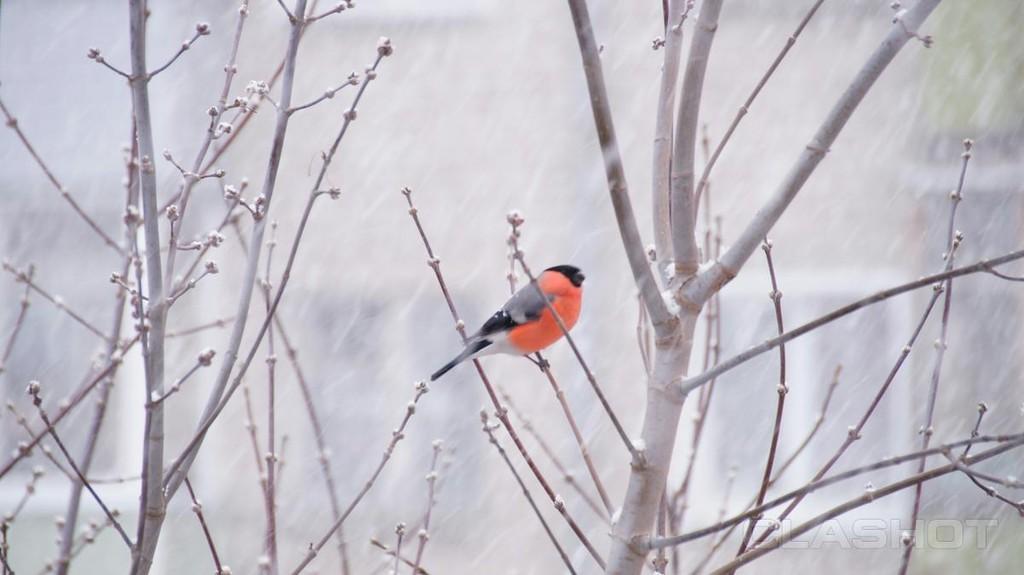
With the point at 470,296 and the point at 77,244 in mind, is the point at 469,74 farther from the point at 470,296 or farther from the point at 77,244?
the point at 77,244

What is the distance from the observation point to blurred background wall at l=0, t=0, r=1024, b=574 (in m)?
4.91

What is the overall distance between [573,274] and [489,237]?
286cm

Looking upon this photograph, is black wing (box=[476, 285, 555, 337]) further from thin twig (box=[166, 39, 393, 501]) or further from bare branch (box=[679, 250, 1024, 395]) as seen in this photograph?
bare branch (box=[679, 250, 1024, 395])

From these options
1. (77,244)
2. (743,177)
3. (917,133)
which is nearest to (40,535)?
(77,244)

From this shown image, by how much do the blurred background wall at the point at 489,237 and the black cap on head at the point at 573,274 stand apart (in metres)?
2.39

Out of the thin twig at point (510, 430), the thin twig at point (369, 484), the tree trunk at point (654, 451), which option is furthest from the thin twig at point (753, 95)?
the thin twig at point (369, 484)

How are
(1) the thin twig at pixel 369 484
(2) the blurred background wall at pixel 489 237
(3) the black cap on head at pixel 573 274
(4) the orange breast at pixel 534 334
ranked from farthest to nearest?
(2) the blurred background wall at pixel 489 237 → (3) the black cap on head at pixel 573 274 → (4) the orange breast at pixel 534 334 → (1) the thin twig at pixel 369 484

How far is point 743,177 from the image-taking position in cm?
505

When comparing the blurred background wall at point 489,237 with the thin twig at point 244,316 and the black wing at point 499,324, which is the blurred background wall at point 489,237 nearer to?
the black wing at point 499,324

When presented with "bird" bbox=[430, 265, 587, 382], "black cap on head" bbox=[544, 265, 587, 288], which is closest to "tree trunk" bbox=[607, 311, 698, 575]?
"bird" bbox=[430, 265, 587, 382]

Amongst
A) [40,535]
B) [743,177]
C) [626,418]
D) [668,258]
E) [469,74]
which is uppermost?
[469,74]

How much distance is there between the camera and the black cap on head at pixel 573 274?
250 cm

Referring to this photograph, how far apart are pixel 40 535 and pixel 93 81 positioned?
276 centimetres

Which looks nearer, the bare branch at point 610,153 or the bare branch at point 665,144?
the bare branch at point 610,153
